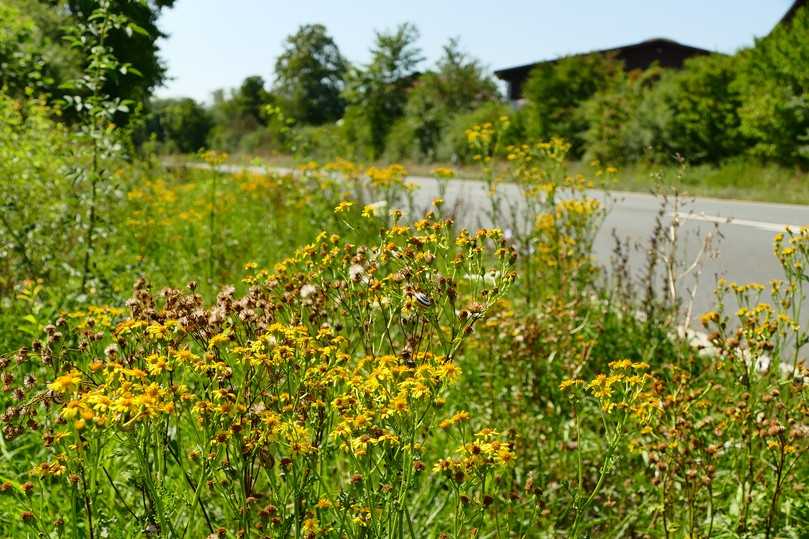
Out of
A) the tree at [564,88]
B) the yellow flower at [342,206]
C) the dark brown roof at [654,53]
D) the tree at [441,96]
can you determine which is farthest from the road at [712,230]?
the dark brown roof at [654,53]

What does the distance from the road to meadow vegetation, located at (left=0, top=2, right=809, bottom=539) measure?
3.83ft

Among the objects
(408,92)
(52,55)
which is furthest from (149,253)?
(408,92)

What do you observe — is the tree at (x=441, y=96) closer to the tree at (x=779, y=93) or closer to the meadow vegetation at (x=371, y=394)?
the tree at (x=779, y=93)

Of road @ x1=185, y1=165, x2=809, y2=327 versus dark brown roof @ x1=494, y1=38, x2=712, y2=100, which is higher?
dark brown roof @ x1=494, y1=38, x2=712, y2=100

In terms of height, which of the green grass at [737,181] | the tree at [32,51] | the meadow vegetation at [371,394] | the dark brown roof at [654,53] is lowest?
the meadow vegetation at [371,394]

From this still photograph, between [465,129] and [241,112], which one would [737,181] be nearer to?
[465,129]

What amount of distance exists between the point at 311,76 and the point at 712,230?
68419 mm

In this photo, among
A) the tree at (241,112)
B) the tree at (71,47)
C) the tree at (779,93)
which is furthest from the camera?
the tree at (241,112)

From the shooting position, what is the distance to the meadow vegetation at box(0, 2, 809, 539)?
196 cm

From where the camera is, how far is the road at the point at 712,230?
694 centimetres

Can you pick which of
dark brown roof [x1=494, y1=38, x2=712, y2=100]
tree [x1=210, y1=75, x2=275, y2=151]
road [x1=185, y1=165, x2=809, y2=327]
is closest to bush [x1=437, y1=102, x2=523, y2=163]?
road [x1=185, y1=165, x2=809, y2=327]

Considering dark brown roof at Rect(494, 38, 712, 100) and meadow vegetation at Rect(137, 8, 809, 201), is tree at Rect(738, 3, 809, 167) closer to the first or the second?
meadow vegetation at Rect(137, 8, 809, 201)

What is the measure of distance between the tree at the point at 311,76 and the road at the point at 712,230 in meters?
51.4

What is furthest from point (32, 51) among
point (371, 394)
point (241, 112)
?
point (241, 112)
